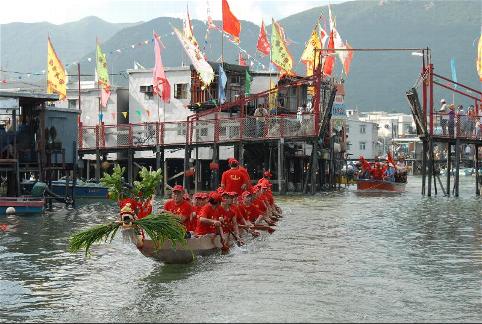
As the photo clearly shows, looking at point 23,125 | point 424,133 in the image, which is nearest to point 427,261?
point 23,125

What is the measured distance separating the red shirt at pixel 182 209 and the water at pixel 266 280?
3.53 feet

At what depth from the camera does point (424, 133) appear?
5259 cm

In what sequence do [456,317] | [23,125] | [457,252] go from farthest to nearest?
[23,125], [457,252], [456,317]

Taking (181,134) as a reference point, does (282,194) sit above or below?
below

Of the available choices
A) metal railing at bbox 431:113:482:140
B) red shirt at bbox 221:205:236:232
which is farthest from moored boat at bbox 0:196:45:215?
metal railing at bbox 431:113:482:140

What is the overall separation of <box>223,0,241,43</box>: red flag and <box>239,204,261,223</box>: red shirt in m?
28.8

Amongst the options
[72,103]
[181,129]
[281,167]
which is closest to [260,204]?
[281,167]

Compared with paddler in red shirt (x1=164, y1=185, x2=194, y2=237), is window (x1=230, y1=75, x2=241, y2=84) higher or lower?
higher

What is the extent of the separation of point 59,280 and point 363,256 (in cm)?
888

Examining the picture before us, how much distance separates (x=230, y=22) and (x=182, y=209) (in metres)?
37.0

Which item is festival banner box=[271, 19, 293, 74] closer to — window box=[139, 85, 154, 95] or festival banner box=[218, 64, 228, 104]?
festival banner box=[218, 64, 228, 104]

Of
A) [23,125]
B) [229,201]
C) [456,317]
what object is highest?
[23,125]

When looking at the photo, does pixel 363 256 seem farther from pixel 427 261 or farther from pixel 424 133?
pixel 424 133

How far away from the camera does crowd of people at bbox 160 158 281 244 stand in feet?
70.7
